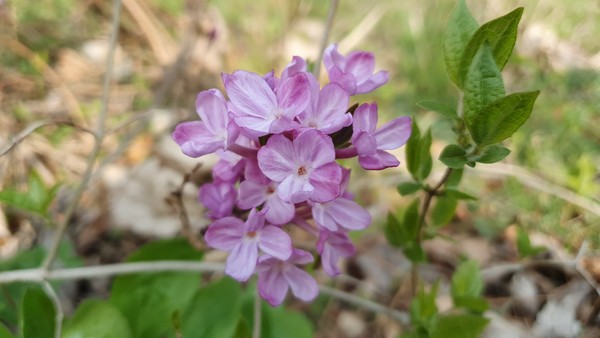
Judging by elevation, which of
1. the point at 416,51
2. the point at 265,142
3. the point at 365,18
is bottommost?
the point at 265,142

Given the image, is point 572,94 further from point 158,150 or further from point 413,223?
point 158,150

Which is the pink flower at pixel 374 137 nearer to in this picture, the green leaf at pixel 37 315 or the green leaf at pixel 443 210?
the green leaf at pixel 443 210

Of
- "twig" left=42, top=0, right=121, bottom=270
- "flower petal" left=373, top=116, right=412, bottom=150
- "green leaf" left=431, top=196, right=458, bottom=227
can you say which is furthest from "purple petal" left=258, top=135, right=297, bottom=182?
"twig" left=42, top=0, right=121, bottom=270

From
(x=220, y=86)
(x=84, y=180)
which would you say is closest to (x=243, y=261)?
(x=84, y=180)

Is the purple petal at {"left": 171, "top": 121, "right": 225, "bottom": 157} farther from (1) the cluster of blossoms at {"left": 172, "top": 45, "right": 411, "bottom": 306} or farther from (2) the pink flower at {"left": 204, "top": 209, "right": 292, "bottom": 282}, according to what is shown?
(2) the pink flower at {"left": 204, "top": 209, "right": 292, "bottom": 282}

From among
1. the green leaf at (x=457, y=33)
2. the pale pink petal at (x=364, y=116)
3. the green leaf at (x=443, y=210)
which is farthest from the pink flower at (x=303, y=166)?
the green leaf at (x=443, y=210)

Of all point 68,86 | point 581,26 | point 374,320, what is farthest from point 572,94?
point 68,86
